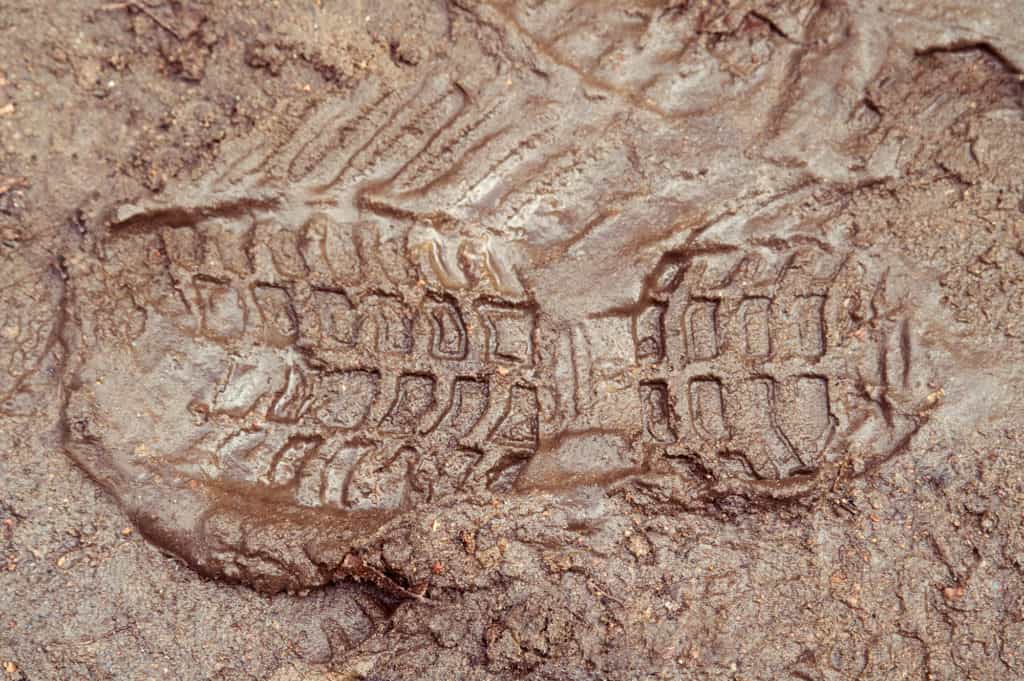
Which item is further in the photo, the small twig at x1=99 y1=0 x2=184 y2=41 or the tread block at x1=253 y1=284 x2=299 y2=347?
the tread block at x1=253 y1=284 x2=299 y2=347

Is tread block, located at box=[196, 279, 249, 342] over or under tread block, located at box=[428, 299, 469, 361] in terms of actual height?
over

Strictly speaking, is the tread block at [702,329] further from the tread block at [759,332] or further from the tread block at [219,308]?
the tread block at [219,308]

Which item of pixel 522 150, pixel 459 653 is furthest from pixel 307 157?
pixel 459 653

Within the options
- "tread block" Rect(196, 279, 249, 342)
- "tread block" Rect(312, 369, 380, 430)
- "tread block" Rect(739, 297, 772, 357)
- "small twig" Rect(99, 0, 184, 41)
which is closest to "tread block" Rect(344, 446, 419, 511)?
"tread block" Rect(312, 369, 380, 430)

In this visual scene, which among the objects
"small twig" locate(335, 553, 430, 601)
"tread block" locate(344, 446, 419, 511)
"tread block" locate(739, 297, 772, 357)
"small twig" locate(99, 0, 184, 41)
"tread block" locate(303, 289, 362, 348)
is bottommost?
"small twig" locate(335, 553, 430, 601)

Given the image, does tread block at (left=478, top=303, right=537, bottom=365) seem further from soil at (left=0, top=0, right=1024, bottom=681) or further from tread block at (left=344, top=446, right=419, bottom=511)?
tread block at (left=344, top=446, right=419, bottom=511)

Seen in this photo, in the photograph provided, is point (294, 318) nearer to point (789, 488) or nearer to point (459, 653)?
point (459, 653)

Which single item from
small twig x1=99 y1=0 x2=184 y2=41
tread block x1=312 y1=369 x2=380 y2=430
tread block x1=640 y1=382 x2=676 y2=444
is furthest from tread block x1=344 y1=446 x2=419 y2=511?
small twig x1=99 y1=0 x2=184 y2=41

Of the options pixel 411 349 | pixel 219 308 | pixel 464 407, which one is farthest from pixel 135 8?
pixel 464 407
